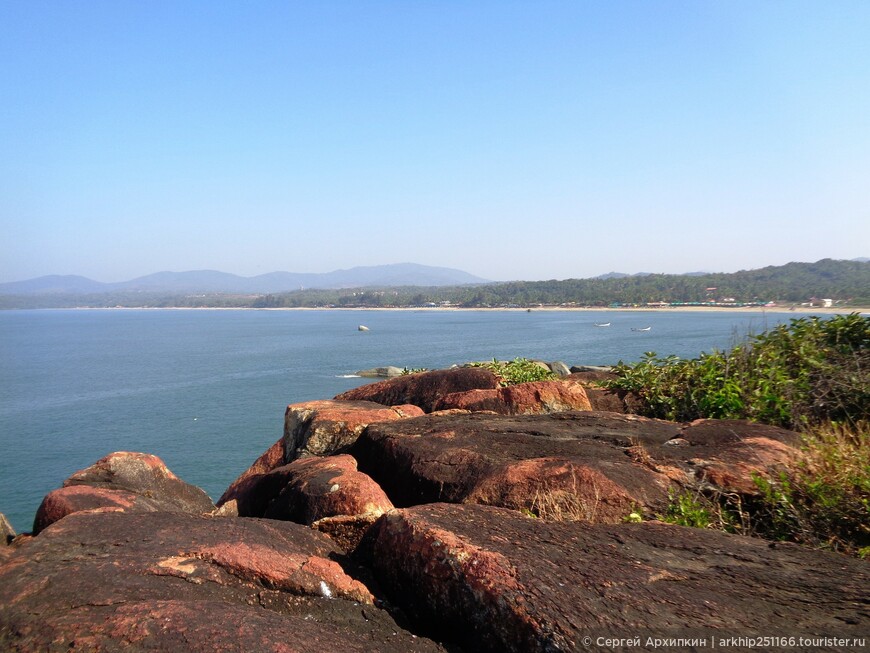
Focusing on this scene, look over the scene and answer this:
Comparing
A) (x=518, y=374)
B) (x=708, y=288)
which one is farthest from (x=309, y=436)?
(x=708, y=288)

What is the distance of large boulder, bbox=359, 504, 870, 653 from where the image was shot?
9.86 feet

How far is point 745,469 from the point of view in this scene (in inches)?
213

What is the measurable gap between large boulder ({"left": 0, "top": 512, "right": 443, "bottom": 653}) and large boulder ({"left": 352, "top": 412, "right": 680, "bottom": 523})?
1490 millimetres

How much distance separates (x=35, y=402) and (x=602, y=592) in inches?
1807

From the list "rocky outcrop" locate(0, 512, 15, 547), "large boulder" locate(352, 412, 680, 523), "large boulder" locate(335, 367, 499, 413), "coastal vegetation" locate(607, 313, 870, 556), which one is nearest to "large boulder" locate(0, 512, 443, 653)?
"large boulder" locate(352, 412, 680, 523)

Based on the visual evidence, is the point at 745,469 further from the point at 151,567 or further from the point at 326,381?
the point at 326,381

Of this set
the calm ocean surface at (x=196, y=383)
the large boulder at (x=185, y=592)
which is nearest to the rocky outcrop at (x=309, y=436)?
the large boulder at (x=185, y=592)

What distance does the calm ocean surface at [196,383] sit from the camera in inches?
1021

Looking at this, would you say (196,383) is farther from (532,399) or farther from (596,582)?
(596,582)

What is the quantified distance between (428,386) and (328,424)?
243cm

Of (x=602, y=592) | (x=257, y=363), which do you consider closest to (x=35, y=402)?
(x=257, y=363)

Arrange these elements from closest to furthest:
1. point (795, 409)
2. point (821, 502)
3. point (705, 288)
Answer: point (821, 502) < point (795, 409) < point (705, 288)

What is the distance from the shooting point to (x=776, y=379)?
8.30 meters

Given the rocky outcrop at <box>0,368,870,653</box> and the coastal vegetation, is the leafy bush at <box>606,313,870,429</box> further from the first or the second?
the rocky outcrop at <box>0,368,870,653</box>
